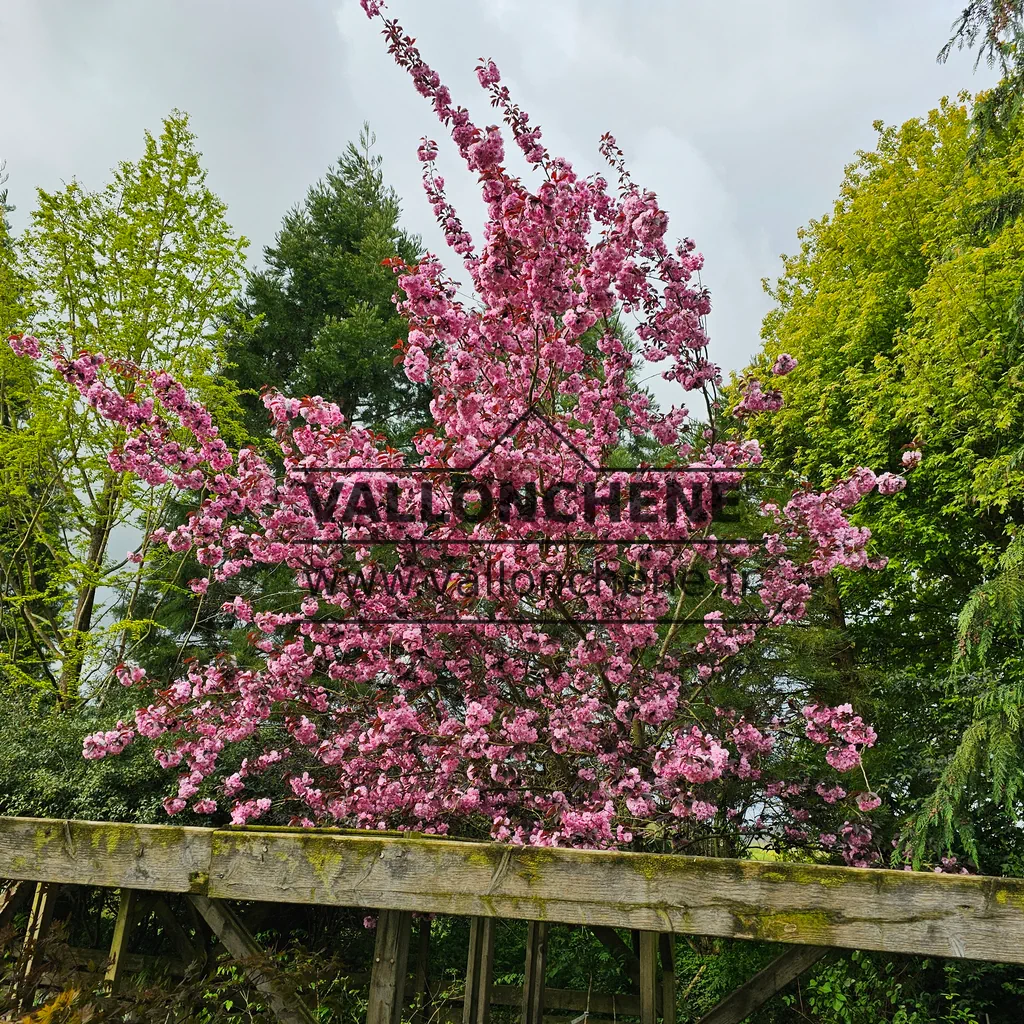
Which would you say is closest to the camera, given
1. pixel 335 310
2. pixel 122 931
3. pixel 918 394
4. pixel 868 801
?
pixel 122 931

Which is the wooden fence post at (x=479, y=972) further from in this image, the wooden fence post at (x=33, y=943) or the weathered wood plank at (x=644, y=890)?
the wooden fence post at (x=33, y=943)

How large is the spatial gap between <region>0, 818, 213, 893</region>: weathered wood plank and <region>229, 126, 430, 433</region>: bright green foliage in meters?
10.9

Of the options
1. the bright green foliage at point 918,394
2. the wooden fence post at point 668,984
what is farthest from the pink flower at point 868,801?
the wooden fence post at point 668,984

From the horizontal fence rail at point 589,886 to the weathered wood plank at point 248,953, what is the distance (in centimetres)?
17

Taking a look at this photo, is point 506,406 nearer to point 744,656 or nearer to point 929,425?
point 744,656

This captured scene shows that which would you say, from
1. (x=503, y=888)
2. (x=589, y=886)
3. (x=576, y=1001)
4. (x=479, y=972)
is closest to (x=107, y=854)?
(x=503, y=888)

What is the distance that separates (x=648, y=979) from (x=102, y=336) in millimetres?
11015

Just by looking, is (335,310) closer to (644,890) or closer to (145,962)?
(145,962)

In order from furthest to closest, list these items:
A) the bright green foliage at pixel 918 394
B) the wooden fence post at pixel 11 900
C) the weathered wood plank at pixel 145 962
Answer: the bright green foliage at pixel 918 394 → the weathered wood plank at pixel 145 962 → the wooden fence post at pixel 11 900

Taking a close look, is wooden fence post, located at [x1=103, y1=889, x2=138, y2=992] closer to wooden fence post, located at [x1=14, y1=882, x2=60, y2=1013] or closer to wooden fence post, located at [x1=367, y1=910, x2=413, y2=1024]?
wooden fence post, located at [x1=14, y1=882, x2=60, y2=1013]

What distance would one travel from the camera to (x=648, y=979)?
310cm

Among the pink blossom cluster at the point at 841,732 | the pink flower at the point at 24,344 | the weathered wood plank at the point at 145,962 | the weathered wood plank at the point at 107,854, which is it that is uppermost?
the pink flower at the point at 24,344

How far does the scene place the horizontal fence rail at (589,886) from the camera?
2297mm

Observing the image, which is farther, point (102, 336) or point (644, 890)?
point (102, 336)
